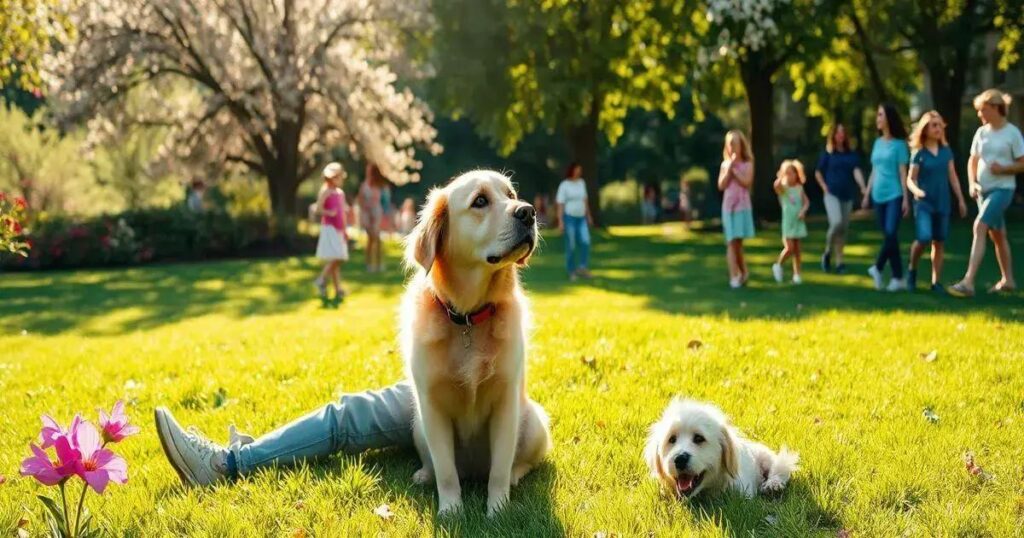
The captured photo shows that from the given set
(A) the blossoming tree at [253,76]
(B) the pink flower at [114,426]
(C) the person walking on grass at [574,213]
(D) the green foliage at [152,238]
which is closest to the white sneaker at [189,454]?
(B) the pink flower at [114,426]

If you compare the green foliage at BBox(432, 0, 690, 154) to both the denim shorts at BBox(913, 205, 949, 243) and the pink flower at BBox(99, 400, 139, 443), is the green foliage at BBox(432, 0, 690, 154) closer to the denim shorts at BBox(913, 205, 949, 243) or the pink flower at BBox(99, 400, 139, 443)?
the denim shorts at BBox(913, 205, 949, 243)

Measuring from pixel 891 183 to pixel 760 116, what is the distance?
15867 millimetres

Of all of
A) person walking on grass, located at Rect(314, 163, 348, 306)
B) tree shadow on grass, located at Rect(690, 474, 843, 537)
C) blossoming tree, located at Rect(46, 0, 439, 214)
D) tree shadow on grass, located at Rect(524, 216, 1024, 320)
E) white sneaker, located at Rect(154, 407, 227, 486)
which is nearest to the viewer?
tree shadow on grass, located at Rect(690, 474, 843, 537)

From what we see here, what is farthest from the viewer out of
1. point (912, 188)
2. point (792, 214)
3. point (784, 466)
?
point (792, 214)

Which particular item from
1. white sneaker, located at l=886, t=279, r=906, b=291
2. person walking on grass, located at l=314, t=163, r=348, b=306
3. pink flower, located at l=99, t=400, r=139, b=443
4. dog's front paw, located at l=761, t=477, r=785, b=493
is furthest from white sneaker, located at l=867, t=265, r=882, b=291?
pink flower, located at l=99, t=400, r=139, b=443

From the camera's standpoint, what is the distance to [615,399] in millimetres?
6078

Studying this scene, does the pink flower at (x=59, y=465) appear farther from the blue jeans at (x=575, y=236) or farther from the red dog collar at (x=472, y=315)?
the blue jeans at (x=575, y=236)

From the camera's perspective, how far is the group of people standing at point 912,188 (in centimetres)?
1089

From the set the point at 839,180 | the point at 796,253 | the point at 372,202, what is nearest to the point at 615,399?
the point at 796,253

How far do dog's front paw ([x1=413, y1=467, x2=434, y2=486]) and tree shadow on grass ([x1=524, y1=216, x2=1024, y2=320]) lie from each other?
5.74 meters

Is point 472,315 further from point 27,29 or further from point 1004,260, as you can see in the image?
point 1004,260

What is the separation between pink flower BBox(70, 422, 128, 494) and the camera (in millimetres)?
2848

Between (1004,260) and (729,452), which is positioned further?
(1004,260)

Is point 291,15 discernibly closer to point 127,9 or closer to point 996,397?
point 127,9
